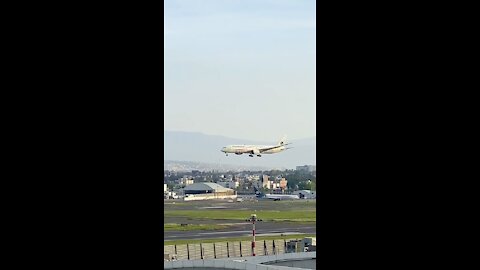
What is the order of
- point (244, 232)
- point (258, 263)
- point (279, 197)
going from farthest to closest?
point (279, 197) < point (244, 232) < point (258, 263)

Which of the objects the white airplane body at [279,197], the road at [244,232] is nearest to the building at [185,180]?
the road at [244,232]

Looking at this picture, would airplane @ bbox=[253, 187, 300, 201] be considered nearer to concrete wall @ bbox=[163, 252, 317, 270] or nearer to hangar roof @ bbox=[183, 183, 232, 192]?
hangar roof @ bbox=[183, 183, 232, 192]

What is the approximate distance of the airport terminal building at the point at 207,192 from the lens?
26.7 meters

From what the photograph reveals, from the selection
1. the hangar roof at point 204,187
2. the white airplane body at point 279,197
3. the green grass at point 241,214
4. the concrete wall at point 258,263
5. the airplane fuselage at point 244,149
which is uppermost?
the airplane fuselage at point 244,149

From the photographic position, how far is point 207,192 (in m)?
27.2

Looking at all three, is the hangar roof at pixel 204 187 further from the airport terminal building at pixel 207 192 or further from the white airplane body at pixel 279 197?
the white airplane body at pixel 279 197

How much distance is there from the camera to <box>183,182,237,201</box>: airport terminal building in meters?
26.7

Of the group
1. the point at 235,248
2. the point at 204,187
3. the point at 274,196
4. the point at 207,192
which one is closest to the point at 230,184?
the point at 204,187

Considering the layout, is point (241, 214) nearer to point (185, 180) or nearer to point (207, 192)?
point (207, 192)

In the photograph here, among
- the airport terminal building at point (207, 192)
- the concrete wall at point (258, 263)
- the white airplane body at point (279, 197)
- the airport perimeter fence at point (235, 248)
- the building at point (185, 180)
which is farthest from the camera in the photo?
the airport terminal building at point (207, 192)

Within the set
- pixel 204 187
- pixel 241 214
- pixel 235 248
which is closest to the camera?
pixel 235 248
